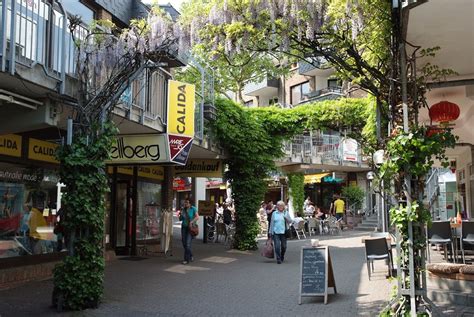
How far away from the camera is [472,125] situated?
11758 mm

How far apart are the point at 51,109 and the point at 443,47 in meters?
6.48

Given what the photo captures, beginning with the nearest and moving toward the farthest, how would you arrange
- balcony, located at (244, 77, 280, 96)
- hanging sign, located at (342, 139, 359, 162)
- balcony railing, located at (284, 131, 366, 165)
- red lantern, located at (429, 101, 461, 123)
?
red lantern, located at (429, 101, 461, 123) < balcony railing, located at (284, 131, 366, 165) < hanging sign, located at (342, 139, 359, 162) < balcony, located at (244, 77, 280, 96)

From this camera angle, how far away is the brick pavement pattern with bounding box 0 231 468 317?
798 cm

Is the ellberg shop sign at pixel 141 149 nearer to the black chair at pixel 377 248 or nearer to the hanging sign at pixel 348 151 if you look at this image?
the black chair at pixel 377 248

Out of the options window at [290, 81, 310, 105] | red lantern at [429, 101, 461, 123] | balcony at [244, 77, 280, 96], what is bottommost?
red lantern at [429, 101, 461, 123]

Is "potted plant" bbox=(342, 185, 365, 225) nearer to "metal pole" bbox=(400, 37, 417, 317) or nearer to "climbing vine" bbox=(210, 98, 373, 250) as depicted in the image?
"climbing vine" bbox=(210, 98, 373, 250)

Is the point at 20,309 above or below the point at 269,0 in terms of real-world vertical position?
below

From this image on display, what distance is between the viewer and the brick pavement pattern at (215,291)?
26.2ft

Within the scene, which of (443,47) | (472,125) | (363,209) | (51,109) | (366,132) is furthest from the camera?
(363,209)

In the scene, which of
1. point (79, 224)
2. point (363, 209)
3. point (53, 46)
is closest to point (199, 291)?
point (79, 224)

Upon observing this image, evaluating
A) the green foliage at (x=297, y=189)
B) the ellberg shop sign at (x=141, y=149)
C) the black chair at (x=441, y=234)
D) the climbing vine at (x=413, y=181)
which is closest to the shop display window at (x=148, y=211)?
the ellberg shop sign at (x=141, y=149)

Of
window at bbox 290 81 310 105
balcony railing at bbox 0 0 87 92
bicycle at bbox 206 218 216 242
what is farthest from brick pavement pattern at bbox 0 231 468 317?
window at bbox 290 81 310 105

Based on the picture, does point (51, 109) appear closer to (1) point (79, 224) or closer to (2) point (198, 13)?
(1) point (79, 224)

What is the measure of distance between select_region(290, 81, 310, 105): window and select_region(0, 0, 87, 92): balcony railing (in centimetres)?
3153
